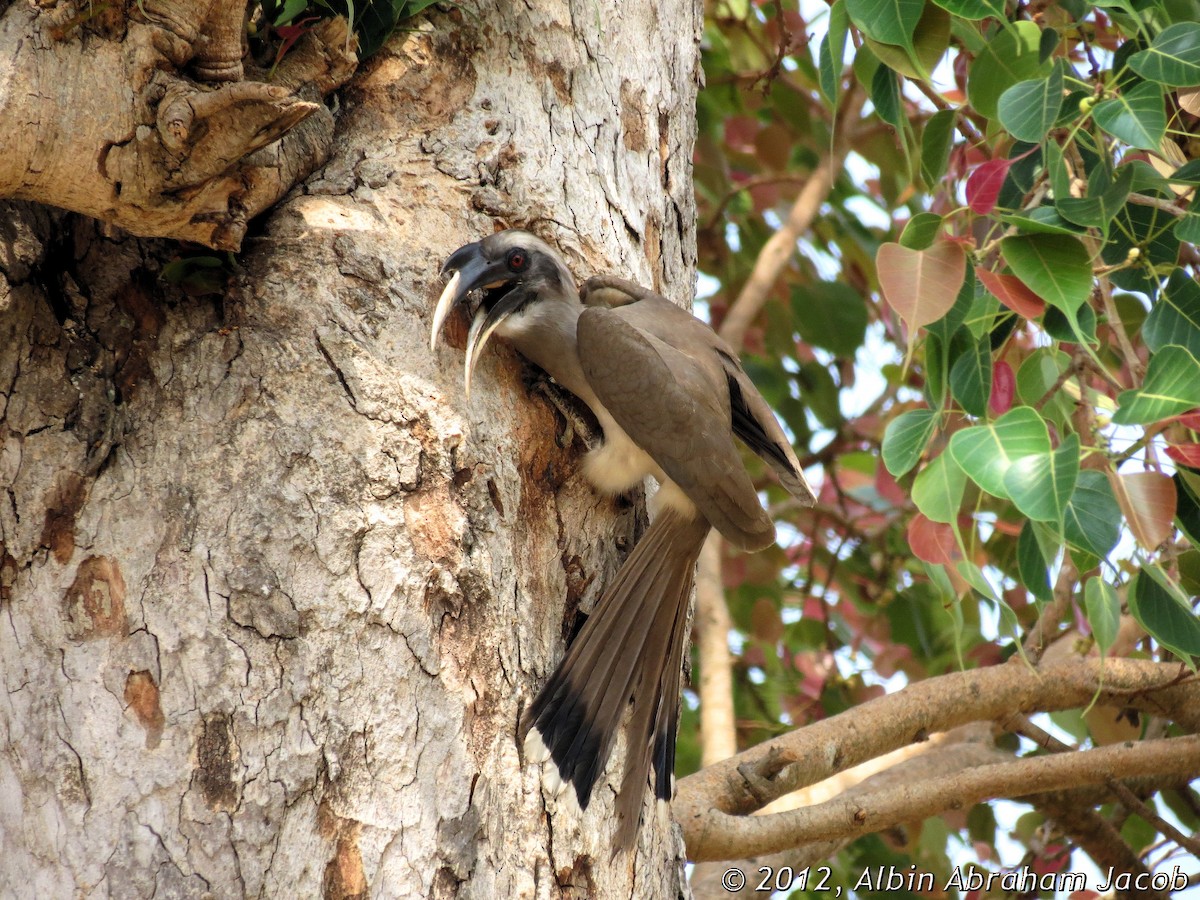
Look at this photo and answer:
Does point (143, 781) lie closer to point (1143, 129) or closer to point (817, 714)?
point (1143, 129)

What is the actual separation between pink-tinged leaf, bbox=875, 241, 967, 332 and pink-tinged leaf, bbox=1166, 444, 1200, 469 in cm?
47

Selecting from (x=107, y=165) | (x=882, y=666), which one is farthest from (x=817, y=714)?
(x=107, y=165)

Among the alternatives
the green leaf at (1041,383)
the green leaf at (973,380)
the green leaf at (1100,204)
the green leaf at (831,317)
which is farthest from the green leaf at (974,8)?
the green leaf at (831,317)

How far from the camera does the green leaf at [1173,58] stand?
69.2 inches

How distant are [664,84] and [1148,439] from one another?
1.17 meters

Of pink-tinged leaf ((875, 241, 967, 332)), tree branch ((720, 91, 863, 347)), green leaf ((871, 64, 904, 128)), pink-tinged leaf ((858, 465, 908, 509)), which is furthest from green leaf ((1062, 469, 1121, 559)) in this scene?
pink-tinged leaf ((858, 465, 908, 509))

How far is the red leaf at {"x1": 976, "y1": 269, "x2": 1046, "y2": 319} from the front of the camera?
194 centimetres

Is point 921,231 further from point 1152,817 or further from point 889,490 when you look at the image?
point 889,490

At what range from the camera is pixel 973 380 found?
6.69 feet

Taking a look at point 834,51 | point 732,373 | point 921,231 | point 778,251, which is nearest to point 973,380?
point 921,231

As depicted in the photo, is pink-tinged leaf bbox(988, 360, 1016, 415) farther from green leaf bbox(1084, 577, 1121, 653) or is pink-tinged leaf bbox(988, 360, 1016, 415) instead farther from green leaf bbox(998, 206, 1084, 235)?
green leaf bbox(998, 206, 1084, 235)

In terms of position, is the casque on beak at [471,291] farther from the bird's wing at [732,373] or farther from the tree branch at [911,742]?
the tree branch at [911,742]

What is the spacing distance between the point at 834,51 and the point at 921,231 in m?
0.38

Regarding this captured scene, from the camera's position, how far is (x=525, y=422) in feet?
6.61
